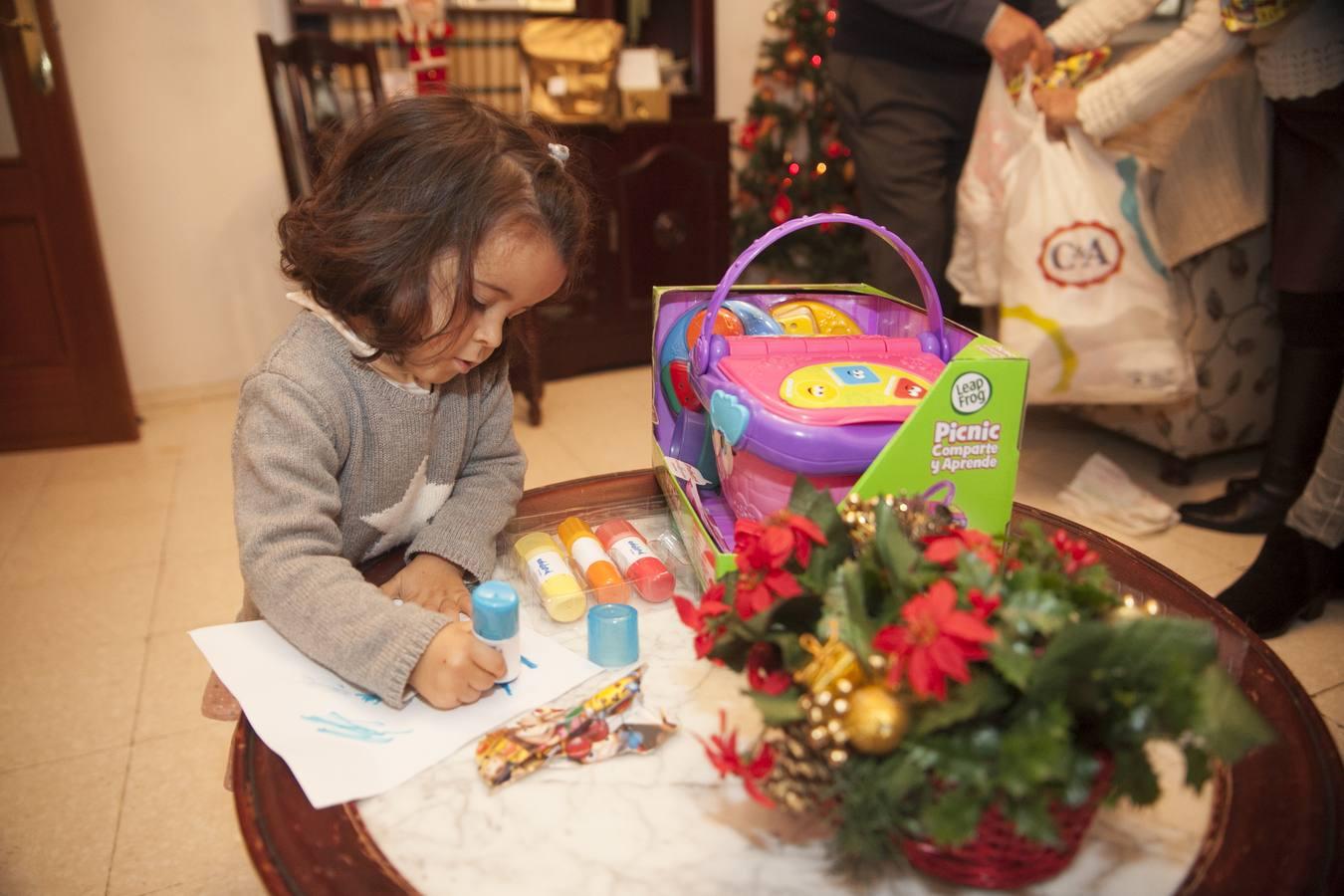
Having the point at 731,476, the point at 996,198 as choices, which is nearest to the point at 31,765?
the point at 731,476

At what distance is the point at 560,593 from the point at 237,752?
283 millimetres

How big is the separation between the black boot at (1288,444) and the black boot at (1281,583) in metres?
0.19

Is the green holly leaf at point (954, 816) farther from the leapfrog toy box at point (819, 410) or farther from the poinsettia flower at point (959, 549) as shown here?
the leapfrog toy box at point (819, 410)

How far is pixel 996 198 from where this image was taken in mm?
1787

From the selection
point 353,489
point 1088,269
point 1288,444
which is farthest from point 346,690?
point 1288,444

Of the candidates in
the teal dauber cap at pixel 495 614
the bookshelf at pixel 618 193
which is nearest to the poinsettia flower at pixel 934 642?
the teal dauber cap at pixel 495 614

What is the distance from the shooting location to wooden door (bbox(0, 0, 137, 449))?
2236 millimetres

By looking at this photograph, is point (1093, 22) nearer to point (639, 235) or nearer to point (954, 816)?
point (639, 235)

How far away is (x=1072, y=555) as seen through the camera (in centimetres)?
54

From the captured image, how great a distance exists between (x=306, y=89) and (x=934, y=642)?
2.33 metres

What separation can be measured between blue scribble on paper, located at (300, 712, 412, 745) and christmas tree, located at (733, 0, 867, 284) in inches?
108

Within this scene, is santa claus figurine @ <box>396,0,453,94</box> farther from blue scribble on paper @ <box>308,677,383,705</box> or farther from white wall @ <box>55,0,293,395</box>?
blue scribble on paper @ <box>308,677,383,705</box>

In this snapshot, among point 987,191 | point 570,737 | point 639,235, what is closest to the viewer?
point 570,737

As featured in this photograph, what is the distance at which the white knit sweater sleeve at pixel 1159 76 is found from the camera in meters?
1.53
